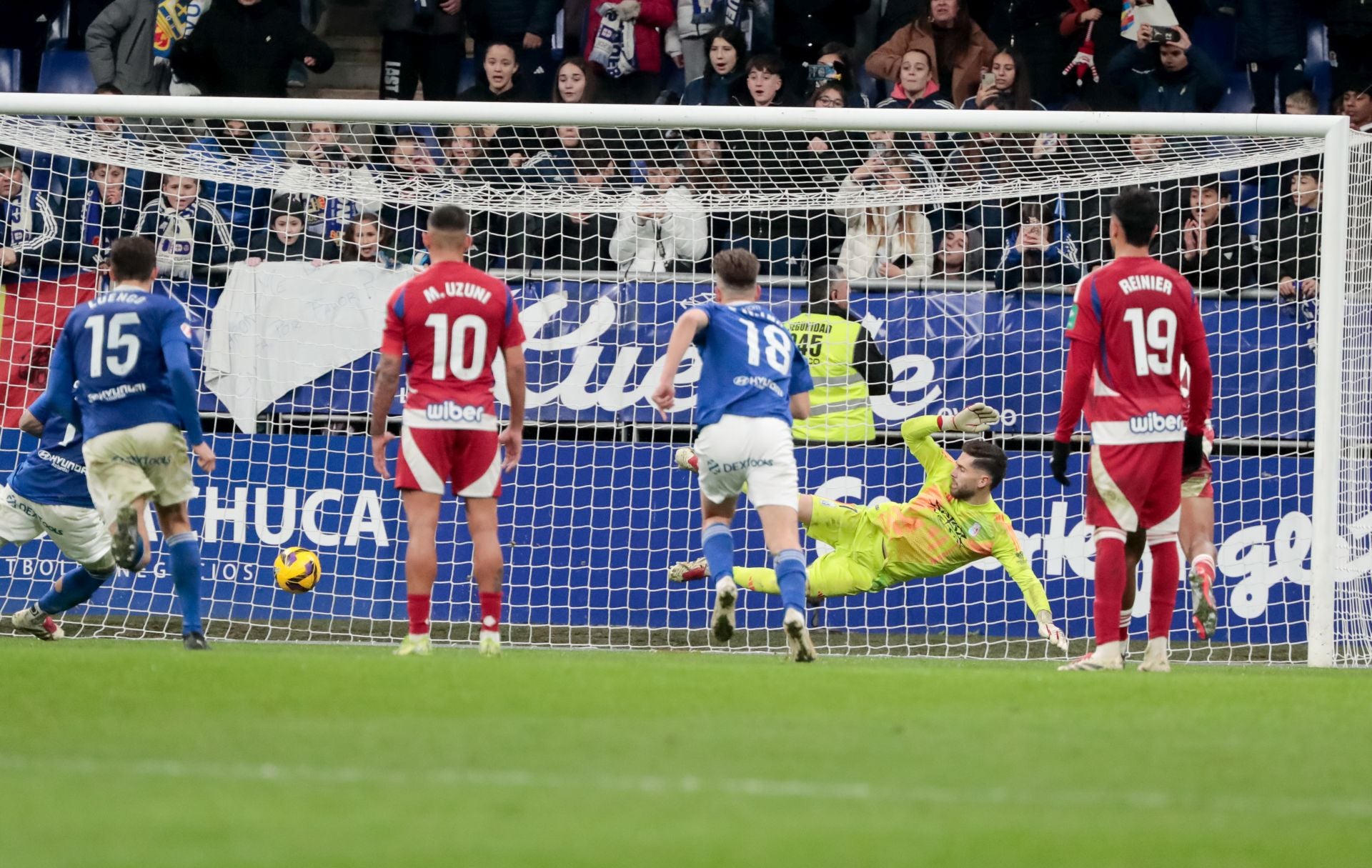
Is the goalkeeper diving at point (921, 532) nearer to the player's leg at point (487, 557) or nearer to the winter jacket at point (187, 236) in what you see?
the player's leg at point (487, 557)

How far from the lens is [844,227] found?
12.8m

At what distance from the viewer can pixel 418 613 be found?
8602 mm

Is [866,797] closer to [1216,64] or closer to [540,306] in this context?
[540,306]

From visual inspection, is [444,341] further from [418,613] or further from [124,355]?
[124,355]

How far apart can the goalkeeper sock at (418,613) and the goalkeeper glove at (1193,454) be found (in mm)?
3707

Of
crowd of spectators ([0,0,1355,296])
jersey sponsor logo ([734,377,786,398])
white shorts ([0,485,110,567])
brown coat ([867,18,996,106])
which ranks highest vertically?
brown coat ([867,18,996,106])

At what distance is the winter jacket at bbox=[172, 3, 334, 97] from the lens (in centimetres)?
1519

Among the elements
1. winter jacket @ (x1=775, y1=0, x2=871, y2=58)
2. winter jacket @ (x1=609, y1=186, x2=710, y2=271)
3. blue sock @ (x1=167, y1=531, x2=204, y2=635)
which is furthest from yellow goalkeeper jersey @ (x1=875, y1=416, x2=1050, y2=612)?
winter jacket @ (x1=775, y1=0, x2=871, y2=58)

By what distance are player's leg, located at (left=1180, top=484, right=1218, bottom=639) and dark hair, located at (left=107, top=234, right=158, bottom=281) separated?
555 cm

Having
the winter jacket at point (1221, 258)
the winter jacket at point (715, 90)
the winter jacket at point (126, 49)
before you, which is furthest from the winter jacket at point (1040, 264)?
the winter jacket at point (126, 49)

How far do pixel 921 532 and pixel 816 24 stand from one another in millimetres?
6286

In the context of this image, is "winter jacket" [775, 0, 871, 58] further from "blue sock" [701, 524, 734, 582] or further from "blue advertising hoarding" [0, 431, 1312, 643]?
"blue sock" [701, 524, 734, 582]

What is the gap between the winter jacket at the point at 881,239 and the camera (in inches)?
493

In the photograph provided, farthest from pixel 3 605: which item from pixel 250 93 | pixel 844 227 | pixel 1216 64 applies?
pixel 1216 64
